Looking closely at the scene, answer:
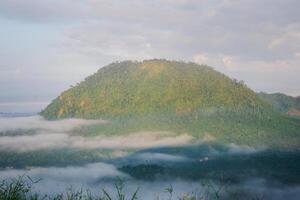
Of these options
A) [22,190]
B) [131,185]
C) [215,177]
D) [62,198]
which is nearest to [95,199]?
[62,198]

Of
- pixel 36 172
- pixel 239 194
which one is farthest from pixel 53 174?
pixel 239 194

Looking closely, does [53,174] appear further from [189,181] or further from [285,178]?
[285,178]

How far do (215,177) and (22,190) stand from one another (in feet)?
627

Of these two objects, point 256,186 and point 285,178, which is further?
point 285,178

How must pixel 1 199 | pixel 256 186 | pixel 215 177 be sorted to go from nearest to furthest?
pixel 1 199
pixel 256 186
pixel 215 177

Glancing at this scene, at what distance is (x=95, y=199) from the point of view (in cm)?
965

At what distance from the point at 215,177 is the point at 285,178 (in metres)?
29.4

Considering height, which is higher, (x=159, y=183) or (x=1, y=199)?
(x=1, y=199)

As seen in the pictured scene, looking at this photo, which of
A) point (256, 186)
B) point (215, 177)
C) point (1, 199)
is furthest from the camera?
point (215, 177)

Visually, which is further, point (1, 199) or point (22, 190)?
point (22, 190)

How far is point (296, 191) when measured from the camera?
18512 centimetres

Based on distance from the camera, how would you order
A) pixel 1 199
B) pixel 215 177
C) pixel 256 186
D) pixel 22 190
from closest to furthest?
pixel 1 199 → pixel 22 190 → pixel 256 186 → pixel 215 177

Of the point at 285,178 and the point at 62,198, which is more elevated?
the point at 62,198

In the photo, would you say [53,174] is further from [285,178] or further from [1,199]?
[1,199]
